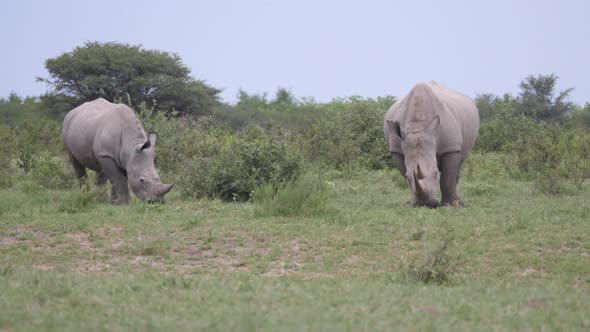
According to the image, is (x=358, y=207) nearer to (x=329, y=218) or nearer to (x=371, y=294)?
(x=329, y=218)

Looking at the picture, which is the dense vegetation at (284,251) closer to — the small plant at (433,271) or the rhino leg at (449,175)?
the small plant at (433,271)

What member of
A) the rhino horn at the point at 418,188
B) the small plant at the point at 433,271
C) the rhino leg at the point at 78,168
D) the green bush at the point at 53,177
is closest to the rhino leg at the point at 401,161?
the rhino horn at the point at 418,188

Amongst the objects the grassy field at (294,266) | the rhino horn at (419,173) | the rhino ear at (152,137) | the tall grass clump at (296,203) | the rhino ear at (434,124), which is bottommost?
the grassy field at (294,266)

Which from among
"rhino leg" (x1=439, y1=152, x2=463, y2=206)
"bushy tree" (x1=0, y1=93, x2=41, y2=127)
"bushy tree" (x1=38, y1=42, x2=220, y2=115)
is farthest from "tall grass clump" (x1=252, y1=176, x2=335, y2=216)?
"bushy tree" (x1=0, y1=93, x2=41, y2=127)

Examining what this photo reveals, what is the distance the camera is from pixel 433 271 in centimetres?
658

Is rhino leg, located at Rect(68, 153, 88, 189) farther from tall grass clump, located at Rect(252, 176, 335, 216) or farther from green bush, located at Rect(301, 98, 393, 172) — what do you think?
green bush, located at Rect(301, 98, 393, 172)

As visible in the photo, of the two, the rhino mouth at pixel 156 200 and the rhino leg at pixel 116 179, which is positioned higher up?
the rhino leg at pixel 116 179

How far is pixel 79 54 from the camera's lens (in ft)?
105

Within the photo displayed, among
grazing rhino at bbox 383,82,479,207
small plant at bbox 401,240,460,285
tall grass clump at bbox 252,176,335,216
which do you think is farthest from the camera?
grazing rhino at bbox 383,82,479,207

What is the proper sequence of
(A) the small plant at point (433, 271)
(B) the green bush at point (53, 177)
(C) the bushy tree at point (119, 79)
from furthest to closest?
(C) the bushy tree at point (119, 79) < (B) the green bush at point (53, 177) < (A) the small plant at point (433, 271)

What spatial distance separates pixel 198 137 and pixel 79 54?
1641 centimetres

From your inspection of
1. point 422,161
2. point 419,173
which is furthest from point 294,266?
point 422,161

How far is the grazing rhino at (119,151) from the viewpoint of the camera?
41.9 feet

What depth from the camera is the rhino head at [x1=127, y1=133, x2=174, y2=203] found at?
41.5 feet
